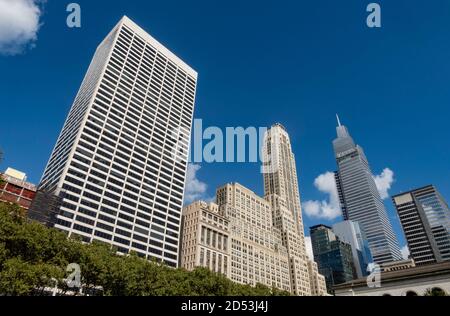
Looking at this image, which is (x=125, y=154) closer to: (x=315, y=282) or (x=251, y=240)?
(x=251, y=240)

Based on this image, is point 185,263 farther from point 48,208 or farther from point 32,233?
point 32,233

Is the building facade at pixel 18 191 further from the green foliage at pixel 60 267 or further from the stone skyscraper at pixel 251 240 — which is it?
the stone skyscraper at pixel 251 240

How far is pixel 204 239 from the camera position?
119m

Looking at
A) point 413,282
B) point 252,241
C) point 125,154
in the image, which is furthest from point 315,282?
point 125,154

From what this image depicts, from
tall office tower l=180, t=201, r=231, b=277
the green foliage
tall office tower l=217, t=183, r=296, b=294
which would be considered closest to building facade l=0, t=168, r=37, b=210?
the green foliage

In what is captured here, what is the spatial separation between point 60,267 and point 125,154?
75951mm

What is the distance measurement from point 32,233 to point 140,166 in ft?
253

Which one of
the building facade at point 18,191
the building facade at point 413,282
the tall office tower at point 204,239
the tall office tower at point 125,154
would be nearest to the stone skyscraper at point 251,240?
the tall office tower at point 204,239

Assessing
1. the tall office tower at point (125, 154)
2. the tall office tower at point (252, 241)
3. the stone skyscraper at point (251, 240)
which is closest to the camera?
the tall office tower at point (125, 154)

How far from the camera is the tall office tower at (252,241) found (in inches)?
5246

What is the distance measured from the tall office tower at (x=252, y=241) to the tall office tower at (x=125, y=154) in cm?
3050

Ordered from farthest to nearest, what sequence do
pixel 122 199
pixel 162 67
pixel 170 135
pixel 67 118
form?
pixel 162 67, pixel 170 135, pixel 67 118, pixel 122 199
